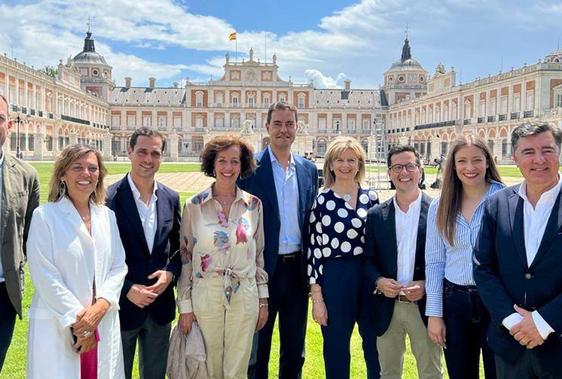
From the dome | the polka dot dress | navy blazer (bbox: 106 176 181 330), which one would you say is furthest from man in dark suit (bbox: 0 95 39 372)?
the dome

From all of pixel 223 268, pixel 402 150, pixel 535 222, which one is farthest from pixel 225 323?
pixel 535 222

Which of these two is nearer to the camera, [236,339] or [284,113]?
[236,339]

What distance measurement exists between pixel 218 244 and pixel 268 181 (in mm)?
715

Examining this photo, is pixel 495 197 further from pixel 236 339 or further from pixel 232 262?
pixel 236 339

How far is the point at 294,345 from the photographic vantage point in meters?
3.41

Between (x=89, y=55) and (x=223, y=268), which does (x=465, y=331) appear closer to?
(x=223, y=268)

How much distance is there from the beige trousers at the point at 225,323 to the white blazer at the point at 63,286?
0.50 m

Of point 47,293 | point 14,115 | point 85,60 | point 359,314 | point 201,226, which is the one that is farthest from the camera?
point 85,60

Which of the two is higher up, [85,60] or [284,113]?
[85,60]

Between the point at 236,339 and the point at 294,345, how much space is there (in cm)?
63

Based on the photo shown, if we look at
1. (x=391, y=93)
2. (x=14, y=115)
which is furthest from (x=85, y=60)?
(x=391, y=93)

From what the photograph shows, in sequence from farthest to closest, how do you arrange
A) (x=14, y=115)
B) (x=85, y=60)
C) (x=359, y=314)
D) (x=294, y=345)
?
(x=85, y=60)
(x=14, y=115)
(x=294, y=345)
(x=359, y=314)

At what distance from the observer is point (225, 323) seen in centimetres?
290

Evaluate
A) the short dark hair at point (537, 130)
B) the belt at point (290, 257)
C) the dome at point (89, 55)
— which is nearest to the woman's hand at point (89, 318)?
the belt at point (290, 257)
